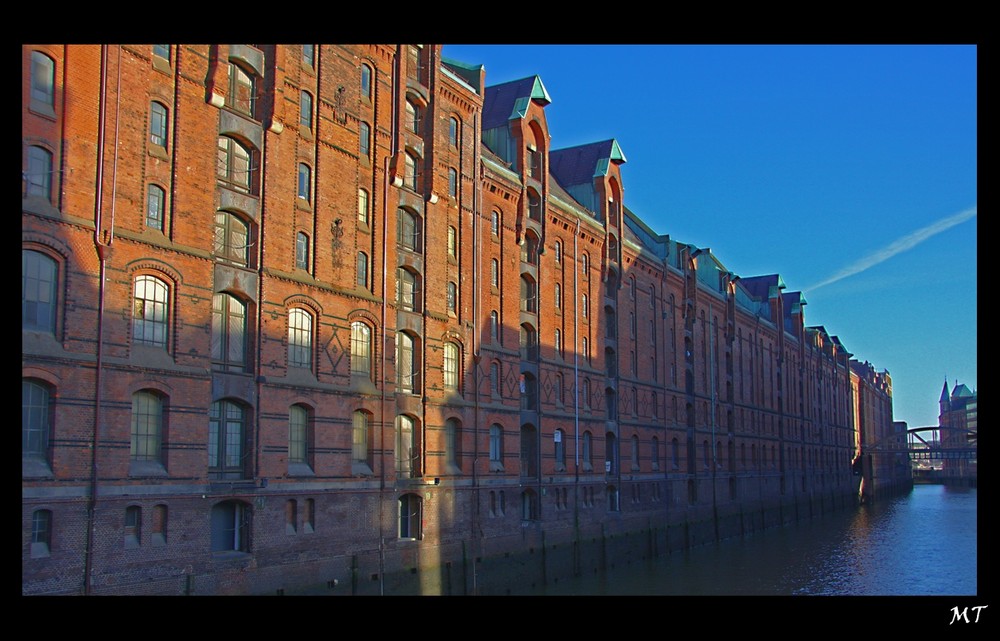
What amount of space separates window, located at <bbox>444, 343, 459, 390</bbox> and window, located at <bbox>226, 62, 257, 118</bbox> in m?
10.0

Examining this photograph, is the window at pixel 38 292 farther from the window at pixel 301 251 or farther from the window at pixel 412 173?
the window at pixel 412 173

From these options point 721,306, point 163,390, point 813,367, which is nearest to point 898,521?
point 813,367

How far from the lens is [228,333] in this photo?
21.5m

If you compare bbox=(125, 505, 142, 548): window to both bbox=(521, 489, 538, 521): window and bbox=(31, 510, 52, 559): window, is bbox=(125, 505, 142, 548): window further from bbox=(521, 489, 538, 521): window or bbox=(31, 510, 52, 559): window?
bbox=(521, 489, 538, 521): window

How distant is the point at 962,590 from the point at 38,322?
1290 inches

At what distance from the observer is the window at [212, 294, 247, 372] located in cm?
2115

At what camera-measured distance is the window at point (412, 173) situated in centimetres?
2789

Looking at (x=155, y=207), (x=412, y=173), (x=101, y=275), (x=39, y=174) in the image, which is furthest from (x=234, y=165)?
(x=412, y=173)

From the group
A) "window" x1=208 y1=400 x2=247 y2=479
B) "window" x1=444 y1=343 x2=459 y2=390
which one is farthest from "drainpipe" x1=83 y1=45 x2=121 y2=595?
"window" x1=444 y1=343 x2=459 y2=390

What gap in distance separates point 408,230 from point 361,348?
4.49 meters

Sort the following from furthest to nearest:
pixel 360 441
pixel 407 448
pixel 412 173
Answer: pixel 412 173, pixel 407 448, pixel 360 441

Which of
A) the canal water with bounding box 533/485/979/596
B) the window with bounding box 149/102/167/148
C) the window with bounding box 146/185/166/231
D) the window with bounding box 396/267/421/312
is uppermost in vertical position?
the window with bounding box 149/102/167/148

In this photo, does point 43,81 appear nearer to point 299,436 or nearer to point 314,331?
point 314,331
